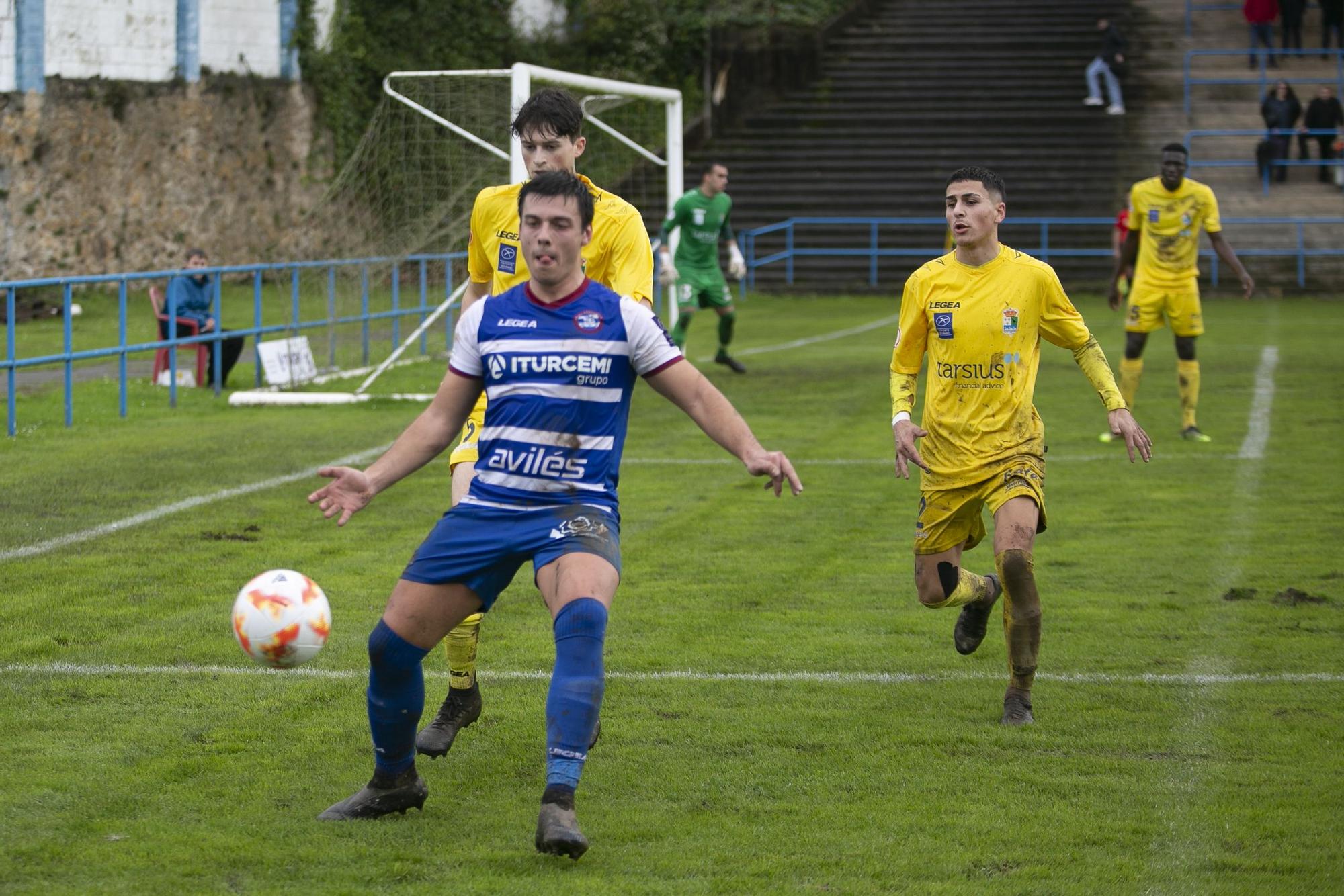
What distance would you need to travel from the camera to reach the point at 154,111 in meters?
28.5

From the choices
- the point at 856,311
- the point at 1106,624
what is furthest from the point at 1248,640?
the point at 856,311

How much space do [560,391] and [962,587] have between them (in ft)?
8.00

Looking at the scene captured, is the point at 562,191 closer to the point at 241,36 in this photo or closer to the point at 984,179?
the point at 984,179

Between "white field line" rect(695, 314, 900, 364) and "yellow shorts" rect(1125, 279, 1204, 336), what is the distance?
612 cm

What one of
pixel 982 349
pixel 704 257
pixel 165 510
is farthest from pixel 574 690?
pixel 704 257

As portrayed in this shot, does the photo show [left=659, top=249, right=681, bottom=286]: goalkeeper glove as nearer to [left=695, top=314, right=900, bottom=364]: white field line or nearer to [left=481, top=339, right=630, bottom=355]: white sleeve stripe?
[left=695, top=314, right=900, bottom=364]: white field line

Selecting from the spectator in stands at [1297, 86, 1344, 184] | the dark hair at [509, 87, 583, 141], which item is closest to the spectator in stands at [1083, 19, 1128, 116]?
the spectator in stands at [1297, 86, 1344, 184]

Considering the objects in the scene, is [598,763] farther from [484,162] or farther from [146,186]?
[146,186]

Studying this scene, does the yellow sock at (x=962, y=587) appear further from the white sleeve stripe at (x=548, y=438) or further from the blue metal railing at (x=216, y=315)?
the blue metal railing at (x=216, y=315)

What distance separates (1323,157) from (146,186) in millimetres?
21888

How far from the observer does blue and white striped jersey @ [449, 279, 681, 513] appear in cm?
489

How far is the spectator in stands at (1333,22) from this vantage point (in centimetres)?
3697

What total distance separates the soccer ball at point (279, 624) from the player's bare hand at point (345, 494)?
46cm

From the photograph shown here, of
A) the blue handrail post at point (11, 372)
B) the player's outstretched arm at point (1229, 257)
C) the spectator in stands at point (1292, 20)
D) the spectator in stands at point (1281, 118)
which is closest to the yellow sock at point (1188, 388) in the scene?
the player's outstretched arm at point (1229, 257)
